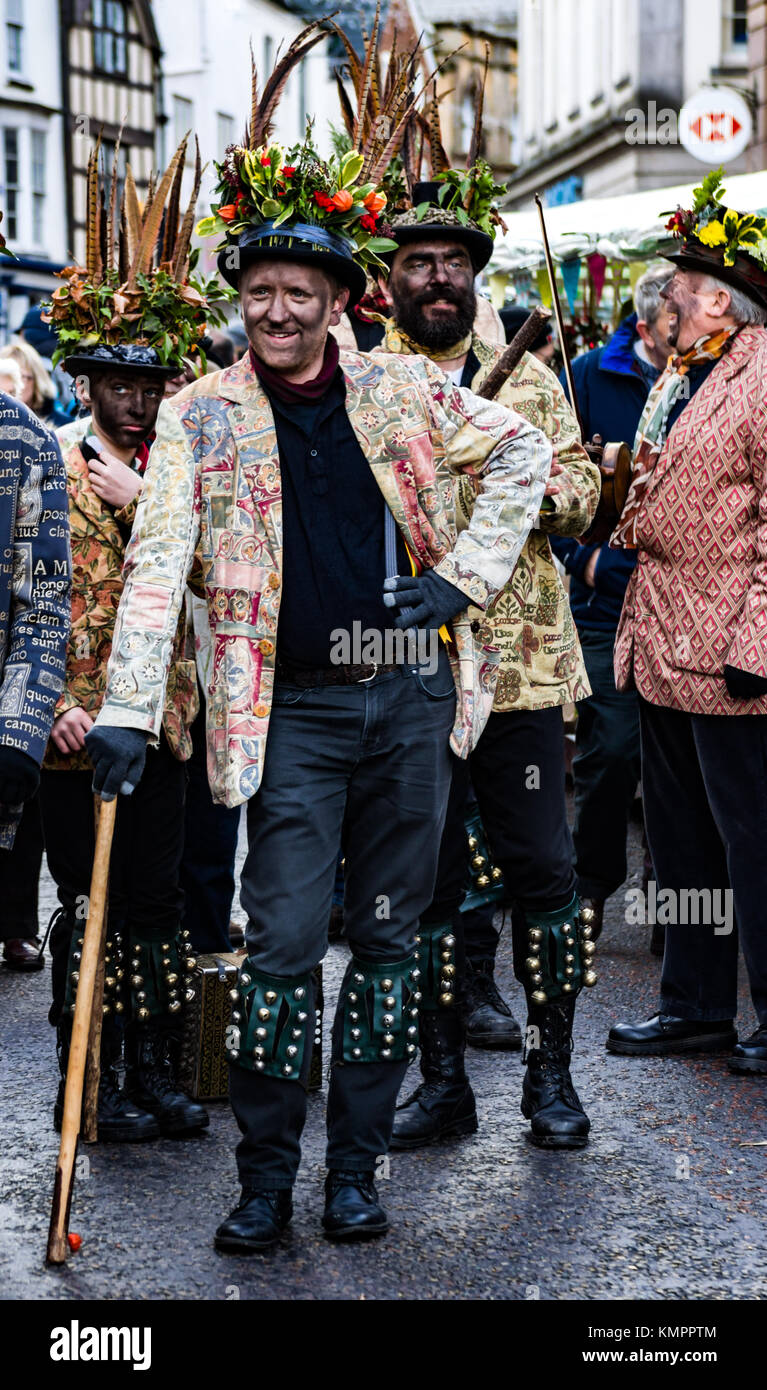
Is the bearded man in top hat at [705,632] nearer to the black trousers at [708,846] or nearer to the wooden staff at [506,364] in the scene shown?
the black trousers at [708,846]

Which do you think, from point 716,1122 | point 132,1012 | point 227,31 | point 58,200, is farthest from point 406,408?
point 227,31

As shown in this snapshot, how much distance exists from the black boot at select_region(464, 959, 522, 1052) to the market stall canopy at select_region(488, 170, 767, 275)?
4519 millimetres

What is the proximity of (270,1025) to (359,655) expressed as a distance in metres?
0.79

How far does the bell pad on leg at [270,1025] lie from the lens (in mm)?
3832

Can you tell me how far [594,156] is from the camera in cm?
2786

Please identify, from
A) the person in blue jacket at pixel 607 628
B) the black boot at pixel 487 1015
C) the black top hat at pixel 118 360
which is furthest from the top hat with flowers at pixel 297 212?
the person in blue jacket at pixel 607 628

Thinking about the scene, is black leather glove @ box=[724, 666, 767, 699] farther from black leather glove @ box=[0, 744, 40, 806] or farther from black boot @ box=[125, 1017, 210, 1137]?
black leather glove @ box=[0, 744, 40, 806]

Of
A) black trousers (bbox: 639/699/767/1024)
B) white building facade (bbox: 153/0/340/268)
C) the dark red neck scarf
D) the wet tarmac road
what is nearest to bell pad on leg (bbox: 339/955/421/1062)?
the wet tarmac road

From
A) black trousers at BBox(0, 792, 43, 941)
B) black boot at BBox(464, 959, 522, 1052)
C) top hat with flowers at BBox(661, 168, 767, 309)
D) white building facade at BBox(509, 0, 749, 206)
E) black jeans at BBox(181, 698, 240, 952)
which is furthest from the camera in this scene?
white building facade at BBox(509, 0, 749, 206)

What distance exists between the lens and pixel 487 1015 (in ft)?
18.4

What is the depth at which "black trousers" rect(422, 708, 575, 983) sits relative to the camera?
4.62m

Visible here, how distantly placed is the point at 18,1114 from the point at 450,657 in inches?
69.0

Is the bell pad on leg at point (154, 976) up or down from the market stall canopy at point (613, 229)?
down

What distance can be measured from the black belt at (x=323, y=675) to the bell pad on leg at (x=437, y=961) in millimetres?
952
